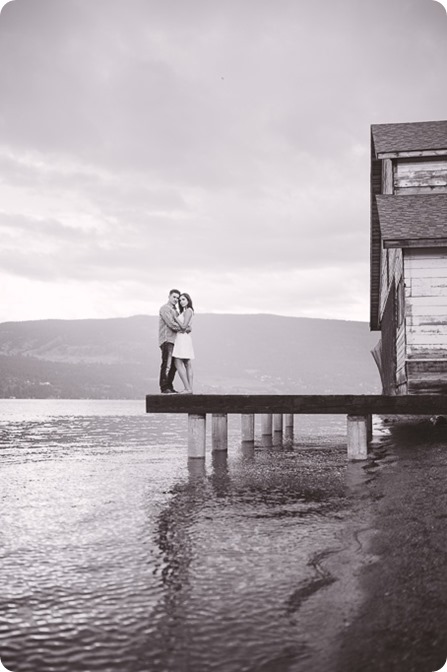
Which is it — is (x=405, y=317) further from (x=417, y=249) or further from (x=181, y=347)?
(x=181, y=347)

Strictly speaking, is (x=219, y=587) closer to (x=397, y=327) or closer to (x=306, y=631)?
(x=306, y=631)

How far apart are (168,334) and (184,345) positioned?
1.44 feet

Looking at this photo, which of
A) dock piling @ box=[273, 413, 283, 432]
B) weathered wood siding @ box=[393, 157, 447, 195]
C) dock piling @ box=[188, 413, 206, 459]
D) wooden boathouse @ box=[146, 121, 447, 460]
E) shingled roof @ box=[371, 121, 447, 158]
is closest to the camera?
wooden boathouse @ box=[146, 121, 447, 460]

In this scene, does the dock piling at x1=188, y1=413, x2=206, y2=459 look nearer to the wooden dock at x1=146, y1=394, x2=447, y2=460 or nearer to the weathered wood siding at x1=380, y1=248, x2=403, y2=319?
the wooden dock at x1=146, y1=394, x2=447, y2=460

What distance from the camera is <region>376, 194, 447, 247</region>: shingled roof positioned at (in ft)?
49.8

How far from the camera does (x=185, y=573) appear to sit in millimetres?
5191

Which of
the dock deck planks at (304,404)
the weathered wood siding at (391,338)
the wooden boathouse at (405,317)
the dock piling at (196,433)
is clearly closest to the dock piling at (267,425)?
the wooden boathouse at (405,317)

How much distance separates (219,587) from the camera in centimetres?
483

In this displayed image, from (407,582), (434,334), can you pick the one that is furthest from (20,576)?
(434,334)

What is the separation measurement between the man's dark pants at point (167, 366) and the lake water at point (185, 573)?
12.9ft

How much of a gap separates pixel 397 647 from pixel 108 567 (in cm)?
259

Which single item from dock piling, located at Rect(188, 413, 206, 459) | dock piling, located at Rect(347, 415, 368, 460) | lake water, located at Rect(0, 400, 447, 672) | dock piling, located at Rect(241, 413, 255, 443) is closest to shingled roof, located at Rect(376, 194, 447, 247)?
dock piling, located at Rect(347, 415, 368, 460)

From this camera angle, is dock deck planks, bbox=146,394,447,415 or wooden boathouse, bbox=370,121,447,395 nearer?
dock deck planks, bbox=146,394,447,415

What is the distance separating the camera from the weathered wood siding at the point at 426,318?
15438 mm
